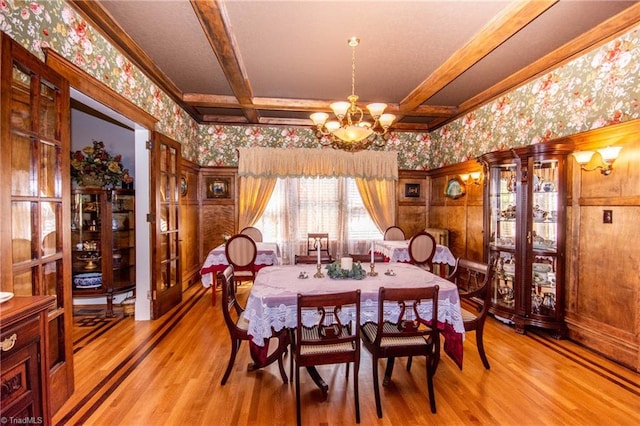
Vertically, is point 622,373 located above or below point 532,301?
below

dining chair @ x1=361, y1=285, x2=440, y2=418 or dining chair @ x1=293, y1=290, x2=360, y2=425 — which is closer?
dining chair @ x1=293, y1=290, x2=360, y2=425

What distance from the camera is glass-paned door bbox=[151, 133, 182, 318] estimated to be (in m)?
3.84

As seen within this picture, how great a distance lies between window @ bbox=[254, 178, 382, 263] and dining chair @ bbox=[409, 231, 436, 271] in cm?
177

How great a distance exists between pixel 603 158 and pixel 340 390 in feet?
9.88

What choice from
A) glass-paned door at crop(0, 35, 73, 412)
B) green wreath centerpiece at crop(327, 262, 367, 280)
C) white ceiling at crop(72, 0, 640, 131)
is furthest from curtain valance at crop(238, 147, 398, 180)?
glass-paned door at crop(0, 35, 73, 412)

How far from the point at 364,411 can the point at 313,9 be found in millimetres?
3059

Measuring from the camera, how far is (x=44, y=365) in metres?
1.50

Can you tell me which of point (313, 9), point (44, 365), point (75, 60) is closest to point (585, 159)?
point (313, 9)

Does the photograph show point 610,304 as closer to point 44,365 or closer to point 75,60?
point 44,365

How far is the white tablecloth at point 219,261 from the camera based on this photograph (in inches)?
173

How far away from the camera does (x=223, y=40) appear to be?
2.93m

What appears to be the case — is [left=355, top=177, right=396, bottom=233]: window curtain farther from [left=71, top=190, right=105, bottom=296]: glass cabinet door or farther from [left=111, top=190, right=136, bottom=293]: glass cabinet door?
[left=71, top=190, right=105, bottom=296]: glass cabinet door

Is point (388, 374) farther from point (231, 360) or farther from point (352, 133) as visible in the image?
point (352, 133)

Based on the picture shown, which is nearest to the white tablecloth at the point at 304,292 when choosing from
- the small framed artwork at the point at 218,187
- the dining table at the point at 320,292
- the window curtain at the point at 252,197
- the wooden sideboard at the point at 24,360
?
the dining table at the point at 320,292
